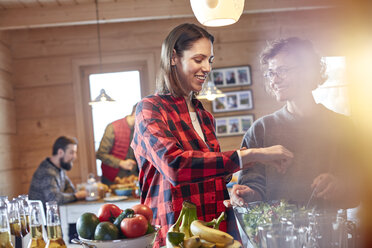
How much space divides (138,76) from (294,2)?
2.59 metres

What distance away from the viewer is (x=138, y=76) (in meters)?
3.94

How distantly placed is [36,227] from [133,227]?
250 millimetres

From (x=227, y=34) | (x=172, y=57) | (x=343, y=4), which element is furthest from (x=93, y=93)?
(x=343, y=4)

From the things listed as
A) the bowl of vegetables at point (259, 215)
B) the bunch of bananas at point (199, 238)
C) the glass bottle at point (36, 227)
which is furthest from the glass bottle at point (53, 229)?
the bowl of vegetables at point (259, 215)

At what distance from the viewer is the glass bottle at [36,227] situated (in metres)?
0.96

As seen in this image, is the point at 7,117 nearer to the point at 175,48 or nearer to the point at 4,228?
the point at 175,48

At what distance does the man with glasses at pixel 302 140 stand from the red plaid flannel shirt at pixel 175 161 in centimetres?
11

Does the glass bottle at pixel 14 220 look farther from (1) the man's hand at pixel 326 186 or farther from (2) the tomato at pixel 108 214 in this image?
(1) the man's hand at pixel 326 186

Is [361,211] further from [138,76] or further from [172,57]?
[138,76]

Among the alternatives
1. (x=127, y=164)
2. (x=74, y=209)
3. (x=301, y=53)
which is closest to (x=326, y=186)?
(x=301, y=53)

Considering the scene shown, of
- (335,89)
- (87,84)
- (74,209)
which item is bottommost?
(74,209)

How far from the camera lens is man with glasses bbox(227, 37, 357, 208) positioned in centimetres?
121

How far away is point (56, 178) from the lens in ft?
9.55

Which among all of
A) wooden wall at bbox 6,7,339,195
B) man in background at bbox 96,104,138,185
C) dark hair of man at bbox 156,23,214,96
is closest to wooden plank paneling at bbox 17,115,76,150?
wooden wall at bbox 6,7,339,195
